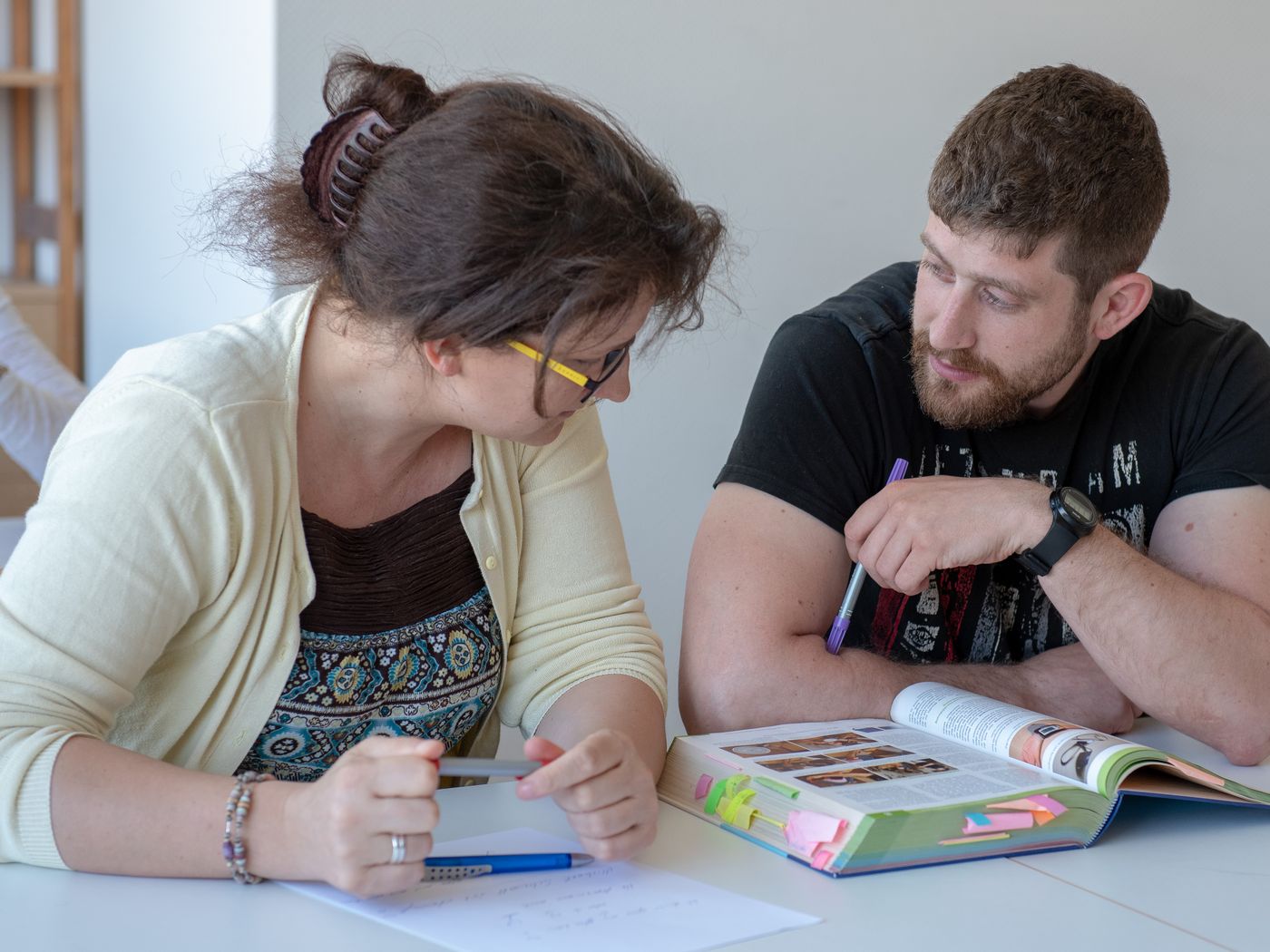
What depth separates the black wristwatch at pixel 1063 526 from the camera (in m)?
1.41

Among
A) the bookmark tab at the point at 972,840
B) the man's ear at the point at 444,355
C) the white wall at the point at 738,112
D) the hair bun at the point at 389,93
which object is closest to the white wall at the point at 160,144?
the white wall at the point at 738,112

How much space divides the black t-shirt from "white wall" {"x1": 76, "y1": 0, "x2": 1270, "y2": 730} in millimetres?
583

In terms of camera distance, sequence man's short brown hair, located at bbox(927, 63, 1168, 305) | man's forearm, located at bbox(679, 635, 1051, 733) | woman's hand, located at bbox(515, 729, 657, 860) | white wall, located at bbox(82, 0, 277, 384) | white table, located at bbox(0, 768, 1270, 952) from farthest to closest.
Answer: white wall, located at bbox(82, 0, 277, 384) → man's short brown hair, located at bbox(927, 63, 1168, 305) → man's forearm, located at bbox(679, 635, 1051, 733) → woman's hand, located at bbox(515, 729, 657, 860) → white table, located at bbox(0, 768, 1270, 952)

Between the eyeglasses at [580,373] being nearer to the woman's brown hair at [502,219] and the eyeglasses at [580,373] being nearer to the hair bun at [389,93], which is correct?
the woman's brown hair at [502,219]

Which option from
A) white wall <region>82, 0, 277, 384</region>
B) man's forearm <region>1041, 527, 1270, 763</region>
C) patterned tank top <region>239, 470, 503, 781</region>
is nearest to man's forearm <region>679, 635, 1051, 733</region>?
man's forearm <region>1041, 527, 1270, 763</region>

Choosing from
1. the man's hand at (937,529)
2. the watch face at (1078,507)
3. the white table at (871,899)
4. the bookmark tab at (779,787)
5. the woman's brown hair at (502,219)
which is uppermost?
the woman's brown hair at (502,219)

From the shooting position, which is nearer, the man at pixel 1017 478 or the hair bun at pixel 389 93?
the hair bun at pixel 389 93

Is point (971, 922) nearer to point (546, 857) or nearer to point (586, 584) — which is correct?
point (546, 857)

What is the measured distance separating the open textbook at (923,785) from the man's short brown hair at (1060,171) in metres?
0.54

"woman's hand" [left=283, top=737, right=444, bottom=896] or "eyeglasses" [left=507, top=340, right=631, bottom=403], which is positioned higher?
"eyeglasses" [left=507, top=340, right=631, bottom=403]

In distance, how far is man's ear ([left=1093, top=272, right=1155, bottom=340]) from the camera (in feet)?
5.16

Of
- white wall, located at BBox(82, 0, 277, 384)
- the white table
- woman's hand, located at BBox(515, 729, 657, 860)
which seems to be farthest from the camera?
white wall, located at BBox(82, 0, 277, 384)

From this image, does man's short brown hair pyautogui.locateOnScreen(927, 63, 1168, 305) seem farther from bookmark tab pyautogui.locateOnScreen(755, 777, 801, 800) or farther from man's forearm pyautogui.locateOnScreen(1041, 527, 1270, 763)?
bookmark tab pyautogui.locateOnScreen(755, 777, 801, 800)

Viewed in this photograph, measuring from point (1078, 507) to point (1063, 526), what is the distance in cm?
3
